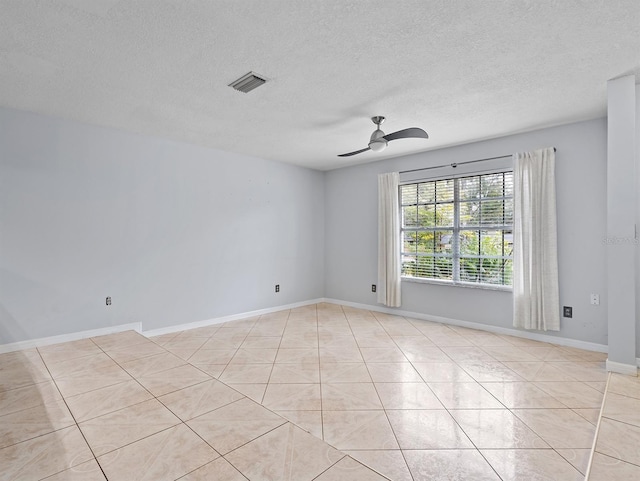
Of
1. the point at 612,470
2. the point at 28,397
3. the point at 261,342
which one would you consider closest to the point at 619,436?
the point at 612,470

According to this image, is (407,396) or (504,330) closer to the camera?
(407,396)

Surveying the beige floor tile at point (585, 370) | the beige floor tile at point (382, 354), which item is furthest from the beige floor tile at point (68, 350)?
the beige floor tile at point (585, 370)

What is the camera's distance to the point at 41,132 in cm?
336

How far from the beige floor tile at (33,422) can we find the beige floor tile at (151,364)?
59 centimetres

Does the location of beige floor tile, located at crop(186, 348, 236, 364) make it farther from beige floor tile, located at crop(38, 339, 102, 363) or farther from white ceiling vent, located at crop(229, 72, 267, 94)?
white ceiling vent, located at crop(229, 72, 267, 94)

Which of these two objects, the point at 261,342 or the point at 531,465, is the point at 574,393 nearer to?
the point at 531,465

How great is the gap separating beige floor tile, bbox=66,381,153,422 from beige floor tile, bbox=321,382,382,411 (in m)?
1.29

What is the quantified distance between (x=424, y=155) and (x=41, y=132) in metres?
4.70

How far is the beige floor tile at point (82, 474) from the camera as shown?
5.03 feet

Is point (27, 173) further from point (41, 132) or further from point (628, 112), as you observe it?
point (628, 112)

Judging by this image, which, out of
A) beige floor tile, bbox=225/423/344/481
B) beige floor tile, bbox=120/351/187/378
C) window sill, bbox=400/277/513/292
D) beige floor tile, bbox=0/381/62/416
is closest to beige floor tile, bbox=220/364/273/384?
beige floor tile, bbox=120/351/187/378

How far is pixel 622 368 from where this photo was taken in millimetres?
2768

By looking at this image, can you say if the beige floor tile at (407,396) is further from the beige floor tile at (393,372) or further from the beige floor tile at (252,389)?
the beige floor tile at (252,389)

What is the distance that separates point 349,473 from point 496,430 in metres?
1.06
